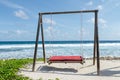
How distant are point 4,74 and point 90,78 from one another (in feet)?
10.5

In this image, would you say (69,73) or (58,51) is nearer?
(69,73)

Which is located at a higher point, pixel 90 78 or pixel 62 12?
pixel 62 12

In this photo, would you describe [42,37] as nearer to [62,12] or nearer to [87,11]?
[62,12]

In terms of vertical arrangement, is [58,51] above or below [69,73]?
above

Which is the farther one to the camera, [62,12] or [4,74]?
[62,12]

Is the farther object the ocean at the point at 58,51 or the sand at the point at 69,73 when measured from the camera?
the ocean at the point at 58,51

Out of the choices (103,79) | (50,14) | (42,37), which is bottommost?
(103,79)

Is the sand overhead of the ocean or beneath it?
beneath

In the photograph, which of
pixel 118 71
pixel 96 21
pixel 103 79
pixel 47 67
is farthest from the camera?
pixel 47 67

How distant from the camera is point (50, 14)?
10.7 meters

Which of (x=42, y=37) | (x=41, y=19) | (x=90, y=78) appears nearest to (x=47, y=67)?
(x=42, y=37)

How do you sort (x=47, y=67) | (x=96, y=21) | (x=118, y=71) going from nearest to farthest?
1. (x=96, y=21)
2. (x=118, y=71)
3. (x=47, y=67)

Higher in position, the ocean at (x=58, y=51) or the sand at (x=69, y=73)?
the ocean at (x=58, y=51)

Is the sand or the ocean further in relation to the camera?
the ocean
